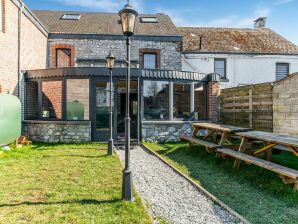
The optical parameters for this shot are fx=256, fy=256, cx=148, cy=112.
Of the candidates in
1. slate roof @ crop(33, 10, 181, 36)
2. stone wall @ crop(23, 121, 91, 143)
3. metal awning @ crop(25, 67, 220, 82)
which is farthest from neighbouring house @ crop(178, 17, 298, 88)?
stone wall @ crop(23, 121, 91, 143)

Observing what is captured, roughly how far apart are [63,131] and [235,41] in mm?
13134

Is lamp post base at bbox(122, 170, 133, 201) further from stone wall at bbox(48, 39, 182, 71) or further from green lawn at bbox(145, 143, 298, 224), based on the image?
stone wall at bbox(48, 39, 182, 71)

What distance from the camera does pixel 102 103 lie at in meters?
10.3

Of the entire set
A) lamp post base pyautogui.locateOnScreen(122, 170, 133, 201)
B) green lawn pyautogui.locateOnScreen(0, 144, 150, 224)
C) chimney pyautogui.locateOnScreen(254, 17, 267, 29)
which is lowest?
green lawn pyautogui.locateOnScreen(0, 144, 150, 224)

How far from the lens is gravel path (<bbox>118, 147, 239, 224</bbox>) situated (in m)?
3.69

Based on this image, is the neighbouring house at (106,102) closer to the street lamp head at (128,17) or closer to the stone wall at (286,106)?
the stone wall at (286,106)

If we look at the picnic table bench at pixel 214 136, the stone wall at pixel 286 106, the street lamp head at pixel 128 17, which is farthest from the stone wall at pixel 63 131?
the stone wall at pixel 286 106

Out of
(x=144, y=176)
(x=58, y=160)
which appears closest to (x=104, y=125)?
(x=58, y=160)

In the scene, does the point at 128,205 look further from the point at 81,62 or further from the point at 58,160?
the point at 81,62

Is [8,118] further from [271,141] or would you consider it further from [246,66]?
[246,66]

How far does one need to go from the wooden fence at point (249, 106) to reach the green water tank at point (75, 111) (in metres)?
6.50

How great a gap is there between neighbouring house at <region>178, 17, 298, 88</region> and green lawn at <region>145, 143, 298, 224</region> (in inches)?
365

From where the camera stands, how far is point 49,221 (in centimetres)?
346

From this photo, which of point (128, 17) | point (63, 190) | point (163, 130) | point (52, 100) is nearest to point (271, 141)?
point (128, 17)
